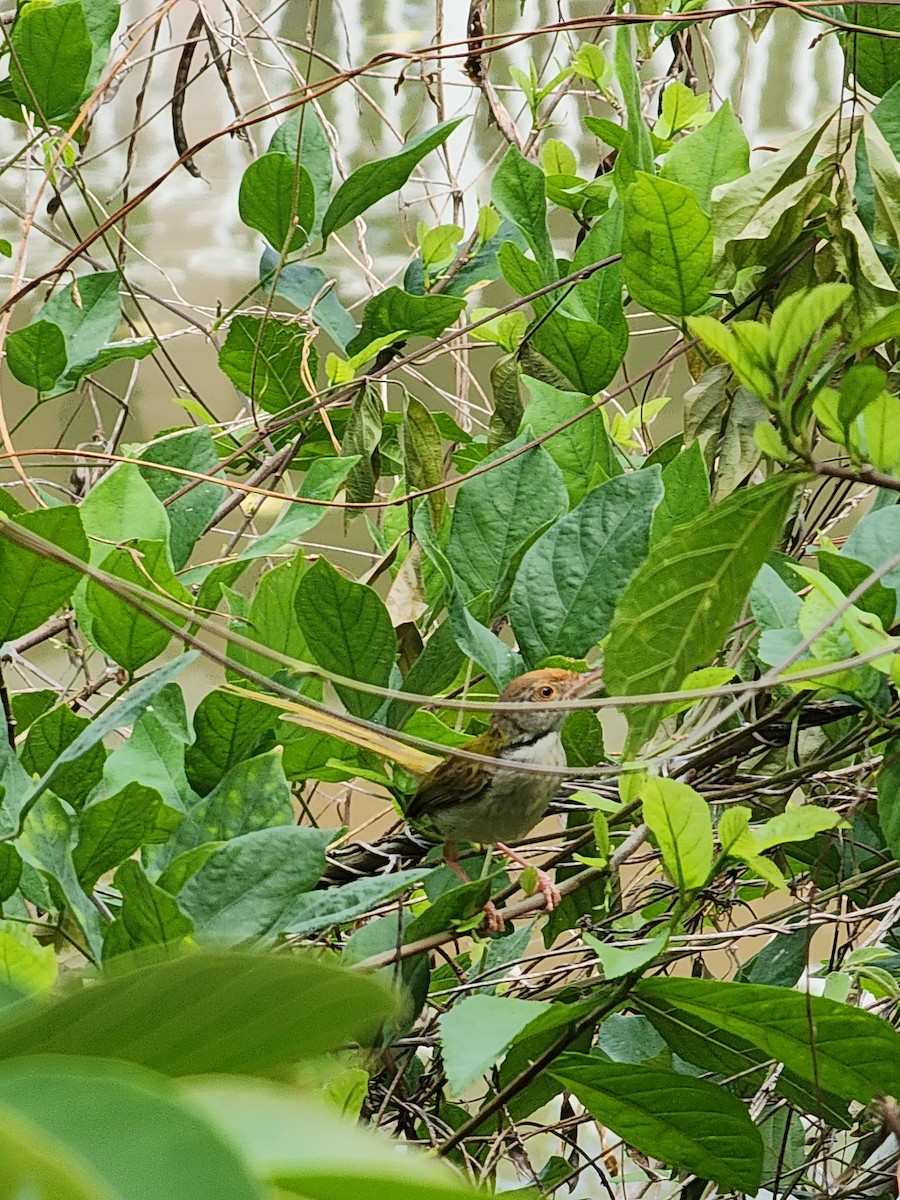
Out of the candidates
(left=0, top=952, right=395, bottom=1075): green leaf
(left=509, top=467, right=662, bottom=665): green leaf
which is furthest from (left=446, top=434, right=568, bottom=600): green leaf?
(left=0, top=952, right=395, bottom=1075): green leaf

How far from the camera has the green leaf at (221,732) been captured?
41 centimetres

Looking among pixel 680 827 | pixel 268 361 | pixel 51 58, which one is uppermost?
pixel 51 58

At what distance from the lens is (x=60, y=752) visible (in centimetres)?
40

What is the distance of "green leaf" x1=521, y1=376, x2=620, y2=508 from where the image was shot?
0.52m

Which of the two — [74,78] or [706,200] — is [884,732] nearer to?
[706,200]

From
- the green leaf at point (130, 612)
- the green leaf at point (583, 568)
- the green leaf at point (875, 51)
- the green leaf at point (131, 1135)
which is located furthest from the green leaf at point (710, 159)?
the green leaf at point (131, 1135)

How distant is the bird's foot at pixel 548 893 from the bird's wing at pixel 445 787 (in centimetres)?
4

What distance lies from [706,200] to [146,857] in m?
0.34

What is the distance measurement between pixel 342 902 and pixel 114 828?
A: 0.07m

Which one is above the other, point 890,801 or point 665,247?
point 665,247

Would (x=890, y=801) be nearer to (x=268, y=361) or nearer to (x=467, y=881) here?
(x=467, y=881)

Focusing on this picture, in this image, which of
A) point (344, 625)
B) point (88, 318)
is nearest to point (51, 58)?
point (88, 318)

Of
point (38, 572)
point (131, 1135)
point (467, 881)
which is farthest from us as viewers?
point (467, 881)

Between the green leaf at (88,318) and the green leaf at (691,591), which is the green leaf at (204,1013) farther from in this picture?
the green leaf at (88,318)
